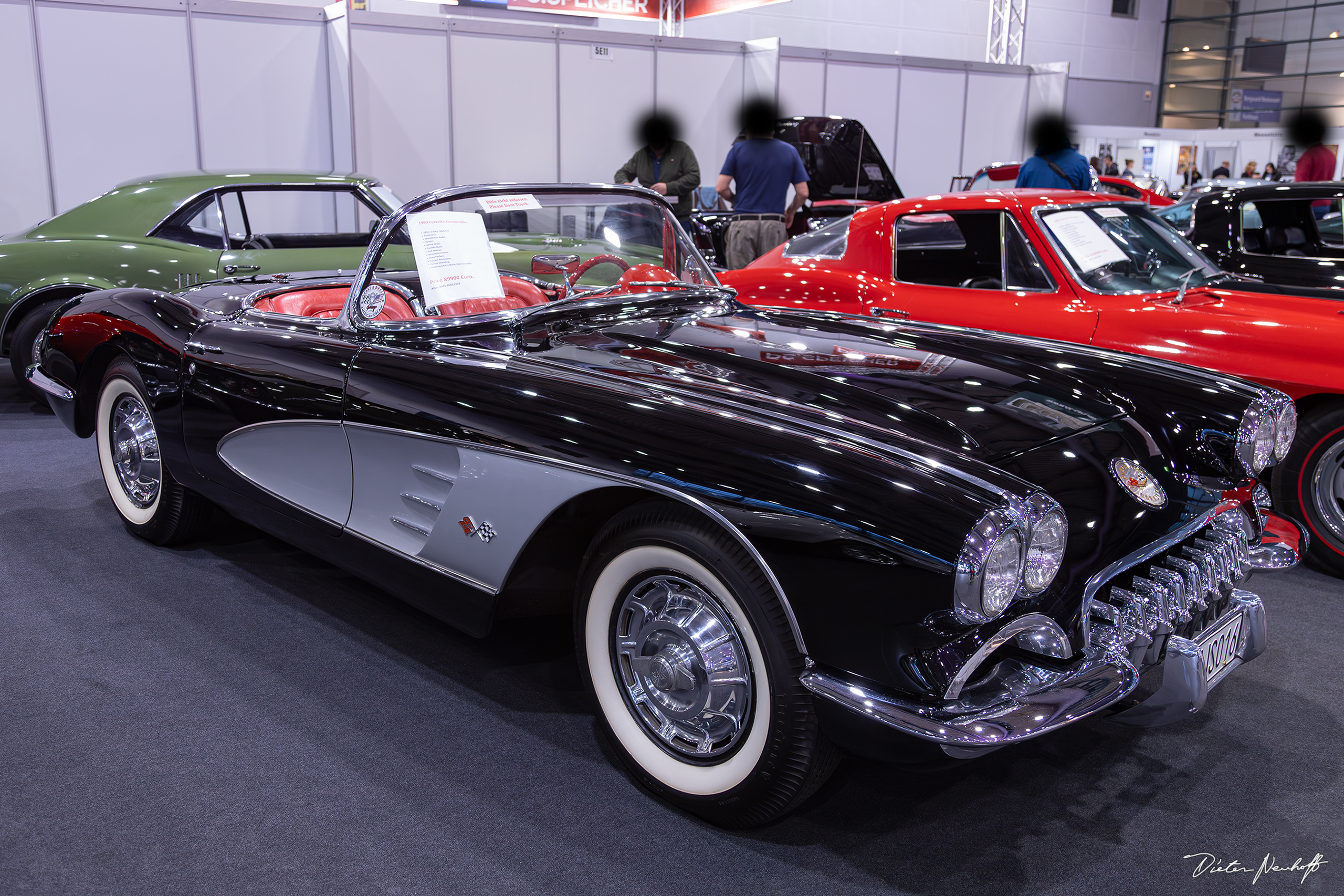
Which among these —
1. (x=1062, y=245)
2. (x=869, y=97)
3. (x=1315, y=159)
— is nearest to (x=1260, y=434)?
(x=1062, y=245)

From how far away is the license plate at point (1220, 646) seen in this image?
211 cm

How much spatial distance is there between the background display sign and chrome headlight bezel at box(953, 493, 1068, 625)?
28.3 m

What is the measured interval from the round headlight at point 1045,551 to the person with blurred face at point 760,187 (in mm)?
5062

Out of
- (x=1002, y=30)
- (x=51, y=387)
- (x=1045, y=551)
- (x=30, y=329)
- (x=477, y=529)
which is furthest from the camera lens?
(x=1002, y=30)

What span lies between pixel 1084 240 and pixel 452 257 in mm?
2682

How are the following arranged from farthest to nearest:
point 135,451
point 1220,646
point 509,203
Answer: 1. point 135,451
2. point 509,203
3. point 1220,646

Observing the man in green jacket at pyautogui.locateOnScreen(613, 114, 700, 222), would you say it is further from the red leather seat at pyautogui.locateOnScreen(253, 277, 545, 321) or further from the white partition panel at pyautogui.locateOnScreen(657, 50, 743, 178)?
the red leather seat at pyautogui.locateOnScreen(253, 277, 545, 321)

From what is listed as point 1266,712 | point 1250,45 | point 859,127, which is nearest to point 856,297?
point 1266,712

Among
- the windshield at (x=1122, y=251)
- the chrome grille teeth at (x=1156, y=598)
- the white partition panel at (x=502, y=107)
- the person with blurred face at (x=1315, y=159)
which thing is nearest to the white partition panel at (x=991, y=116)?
the person with blurred face at (x=1315, y=159)

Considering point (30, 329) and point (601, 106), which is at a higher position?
point (601, 106)

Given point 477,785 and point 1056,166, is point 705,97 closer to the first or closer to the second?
point 1056,166

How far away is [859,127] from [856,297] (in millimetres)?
5365

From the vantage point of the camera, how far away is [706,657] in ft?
6.61

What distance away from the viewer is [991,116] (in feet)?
38.5
